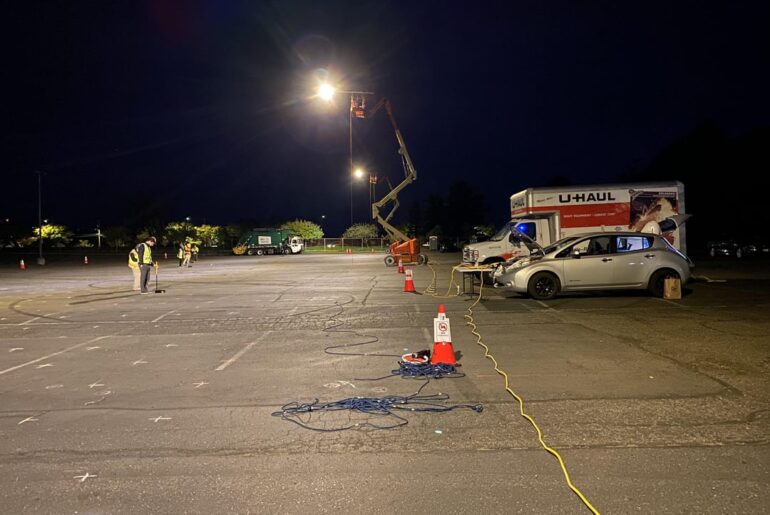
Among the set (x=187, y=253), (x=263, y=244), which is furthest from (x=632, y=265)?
(x=263, y=244)

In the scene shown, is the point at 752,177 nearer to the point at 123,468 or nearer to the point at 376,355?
the point at 376,355

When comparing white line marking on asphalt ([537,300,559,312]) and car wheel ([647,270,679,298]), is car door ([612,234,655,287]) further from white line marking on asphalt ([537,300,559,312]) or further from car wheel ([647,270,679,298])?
white line marking on asphalt ([537,300,559,312])

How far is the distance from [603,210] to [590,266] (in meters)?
5.08

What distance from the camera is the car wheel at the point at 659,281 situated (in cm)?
1384

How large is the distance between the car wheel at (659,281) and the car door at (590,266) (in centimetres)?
102

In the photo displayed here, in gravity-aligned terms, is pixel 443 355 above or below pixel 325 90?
below

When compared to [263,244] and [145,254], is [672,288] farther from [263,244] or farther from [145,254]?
[263,244]

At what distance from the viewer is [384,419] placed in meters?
5.37

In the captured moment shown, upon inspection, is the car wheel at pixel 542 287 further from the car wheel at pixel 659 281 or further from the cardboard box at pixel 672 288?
the cardboard box at pixel 672 288

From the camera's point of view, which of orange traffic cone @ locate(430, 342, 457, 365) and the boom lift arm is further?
the boom lift arm

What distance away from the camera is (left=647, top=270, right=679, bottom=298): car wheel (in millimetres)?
13836

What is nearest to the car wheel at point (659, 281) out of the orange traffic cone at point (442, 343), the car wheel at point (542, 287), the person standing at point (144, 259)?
the car wheel at point (542, 287)

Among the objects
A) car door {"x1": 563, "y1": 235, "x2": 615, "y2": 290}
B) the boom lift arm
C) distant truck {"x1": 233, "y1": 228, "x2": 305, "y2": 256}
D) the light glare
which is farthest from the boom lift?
distant truck {"x1": 233, "y1": 228, "x2": 305, "y2": 256}

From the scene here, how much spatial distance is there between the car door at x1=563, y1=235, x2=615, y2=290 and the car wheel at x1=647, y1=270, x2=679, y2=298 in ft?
3.36
